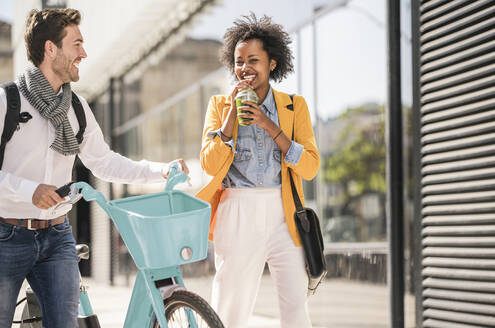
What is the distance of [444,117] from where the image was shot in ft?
14.1

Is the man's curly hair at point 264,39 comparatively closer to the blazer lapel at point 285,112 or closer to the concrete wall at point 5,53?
the blazer lapel at point 285,112

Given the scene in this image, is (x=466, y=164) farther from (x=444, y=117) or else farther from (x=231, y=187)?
(x=231, y=187)

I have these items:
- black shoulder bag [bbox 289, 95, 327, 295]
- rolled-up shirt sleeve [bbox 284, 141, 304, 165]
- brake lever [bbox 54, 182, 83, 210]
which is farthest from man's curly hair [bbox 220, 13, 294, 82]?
brake lever [bbox 54, 182, 83, 210]

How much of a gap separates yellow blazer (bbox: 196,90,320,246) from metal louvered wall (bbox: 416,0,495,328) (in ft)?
3.99

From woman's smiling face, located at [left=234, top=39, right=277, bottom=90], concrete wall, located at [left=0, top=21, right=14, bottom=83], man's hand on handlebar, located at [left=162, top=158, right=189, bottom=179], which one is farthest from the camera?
concrete wall, located at [left=0, top=21, right=14, bottom=83]

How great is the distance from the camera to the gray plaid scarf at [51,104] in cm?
276

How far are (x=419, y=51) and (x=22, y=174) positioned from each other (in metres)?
2.79

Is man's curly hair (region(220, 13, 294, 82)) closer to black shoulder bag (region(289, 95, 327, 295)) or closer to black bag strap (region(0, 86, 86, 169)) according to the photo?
black shoulder bag (region(289, 95, 327, 295))

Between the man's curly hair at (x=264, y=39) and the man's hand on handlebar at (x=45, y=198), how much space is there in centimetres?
131

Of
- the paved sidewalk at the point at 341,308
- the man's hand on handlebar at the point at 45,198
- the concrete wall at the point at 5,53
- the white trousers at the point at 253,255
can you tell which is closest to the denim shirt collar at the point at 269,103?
the white trousers at the point at 253,255

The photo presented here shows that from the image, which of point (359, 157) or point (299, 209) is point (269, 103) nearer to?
point (299, 209)

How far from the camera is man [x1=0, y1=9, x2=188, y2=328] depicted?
2.74 metres

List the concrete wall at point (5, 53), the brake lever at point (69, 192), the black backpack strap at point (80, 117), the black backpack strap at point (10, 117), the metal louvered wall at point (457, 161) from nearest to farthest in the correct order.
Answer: the brake lever at point (69, 192) → the black backpack strap at point (10, 117) → the black backpack strap at point (80, 117) → the metal louvered wall at point (457, 161) → the concrete wall at point (5, 53)

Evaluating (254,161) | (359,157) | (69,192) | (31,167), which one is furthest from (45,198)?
(359,157)
